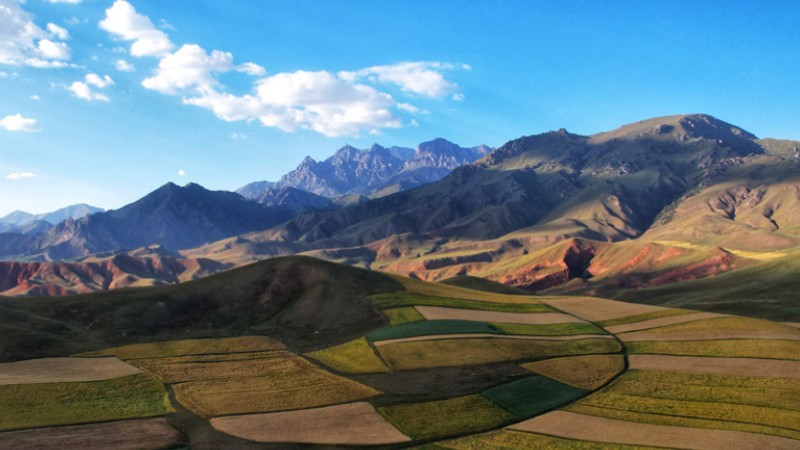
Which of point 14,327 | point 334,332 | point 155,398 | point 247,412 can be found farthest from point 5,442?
point 334,332

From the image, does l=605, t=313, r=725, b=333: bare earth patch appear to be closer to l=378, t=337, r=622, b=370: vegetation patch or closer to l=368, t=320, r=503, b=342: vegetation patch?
l=378, t=337, r=622, b=370: vegetation patch

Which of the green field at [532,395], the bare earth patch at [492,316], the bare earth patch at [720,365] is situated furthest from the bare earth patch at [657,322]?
the green field at [532,395]

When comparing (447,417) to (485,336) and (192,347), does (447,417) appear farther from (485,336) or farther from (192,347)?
(192,347)

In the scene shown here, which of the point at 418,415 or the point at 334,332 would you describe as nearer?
the point at 418,415

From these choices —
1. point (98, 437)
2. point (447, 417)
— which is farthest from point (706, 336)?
point (98, 437)

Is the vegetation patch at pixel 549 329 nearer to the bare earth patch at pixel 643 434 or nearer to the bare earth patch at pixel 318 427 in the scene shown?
the bare earth patch at pixel 643 434

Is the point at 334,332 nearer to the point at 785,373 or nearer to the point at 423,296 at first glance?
the point at 423,296
